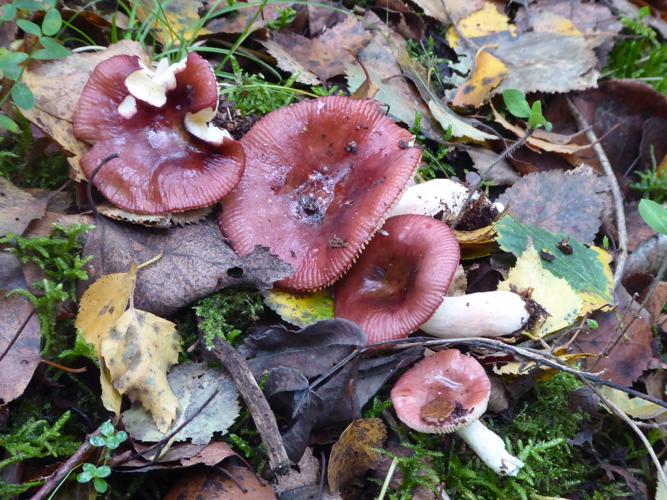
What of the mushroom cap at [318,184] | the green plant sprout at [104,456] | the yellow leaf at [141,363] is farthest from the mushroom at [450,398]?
the green plant sprout at [104,456]

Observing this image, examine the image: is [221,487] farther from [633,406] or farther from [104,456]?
[633,406]

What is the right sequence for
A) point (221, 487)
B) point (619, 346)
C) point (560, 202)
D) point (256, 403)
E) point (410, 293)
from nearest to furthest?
point (221, 487), point (256, 403), point (410, 293), point (619, 346), point (560, 202)

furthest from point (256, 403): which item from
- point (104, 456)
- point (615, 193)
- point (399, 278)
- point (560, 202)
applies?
point (615, 193)

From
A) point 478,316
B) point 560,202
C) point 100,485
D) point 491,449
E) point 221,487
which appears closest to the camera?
point 100,485

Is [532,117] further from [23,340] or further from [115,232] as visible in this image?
[23,340]

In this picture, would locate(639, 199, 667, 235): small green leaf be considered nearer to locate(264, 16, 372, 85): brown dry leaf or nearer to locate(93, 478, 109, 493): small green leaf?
locate(264, 16, 372, 85): brown dry leaf

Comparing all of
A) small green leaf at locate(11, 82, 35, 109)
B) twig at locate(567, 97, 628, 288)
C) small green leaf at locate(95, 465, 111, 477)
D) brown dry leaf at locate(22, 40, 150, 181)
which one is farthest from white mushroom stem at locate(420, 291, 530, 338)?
small green leaf at locate(11, 82, 35, 109)

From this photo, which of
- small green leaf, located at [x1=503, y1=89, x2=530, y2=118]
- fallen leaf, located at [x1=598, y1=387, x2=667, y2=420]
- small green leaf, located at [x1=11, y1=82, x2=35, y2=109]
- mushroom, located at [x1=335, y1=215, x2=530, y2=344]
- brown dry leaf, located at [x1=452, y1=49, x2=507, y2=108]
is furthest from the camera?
brown dry leaf, located at [x1=452, y1=49, x2=507, y2=108]
